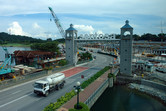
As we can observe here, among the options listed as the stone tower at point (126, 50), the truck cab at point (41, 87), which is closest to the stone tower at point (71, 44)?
the stone tower at point (126, 50)

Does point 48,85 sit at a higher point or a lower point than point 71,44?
lower

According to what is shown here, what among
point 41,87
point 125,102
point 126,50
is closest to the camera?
point 41,87

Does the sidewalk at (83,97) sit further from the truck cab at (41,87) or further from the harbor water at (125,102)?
the truck cab at (41,87)

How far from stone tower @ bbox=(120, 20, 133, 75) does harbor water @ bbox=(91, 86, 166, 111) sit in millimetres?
8097

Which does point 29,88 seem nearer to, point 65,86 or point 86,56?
point 65,86

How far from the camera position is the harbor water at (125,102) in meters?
23.9

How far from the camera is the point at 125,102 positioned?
26.4 meters

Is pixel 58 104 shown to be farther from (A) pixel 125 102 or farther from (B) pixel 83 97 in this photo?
(A) pixel 125 102

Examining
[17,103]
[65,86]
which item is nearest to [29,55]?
[65,86]

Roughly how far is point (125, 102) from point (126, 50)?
16041mm

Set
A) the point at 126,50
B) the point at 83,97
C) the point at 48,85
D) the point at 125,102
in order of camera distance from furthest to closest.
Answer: the point at 126,50, the point at 125,102, the point at 48,85, the point at 83,97

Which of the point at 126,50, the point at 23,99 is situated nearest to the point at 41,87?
the point at 23,99

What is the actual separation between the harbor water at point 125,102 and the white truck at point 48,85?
306 inches

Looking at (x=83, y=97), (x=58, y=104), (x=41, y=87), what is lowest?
(x=83, y=97)
